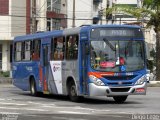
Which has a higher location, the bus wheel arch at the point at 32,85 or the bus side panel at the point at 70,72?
the bus side panel at the point at 70,72

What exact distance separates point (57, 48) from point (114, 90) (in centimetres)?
392

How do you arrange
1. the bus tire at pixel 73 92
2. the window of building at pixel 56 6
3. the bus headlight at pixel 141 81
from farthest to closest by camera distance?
1. the window of building at pixel 56 6
2. the bus tire at pixel 73 92
3. the bus headlight at pixel 141 81

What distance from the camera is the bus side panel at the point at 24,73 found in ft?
86.5

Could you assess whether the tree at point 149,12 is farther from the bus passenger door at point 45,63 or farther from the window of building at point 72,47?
the window of building at point 72,47

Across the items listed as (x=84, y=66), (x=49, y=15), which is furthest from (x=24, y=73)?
(x=49, y=15)

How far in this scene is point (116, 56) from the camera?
2080 cm

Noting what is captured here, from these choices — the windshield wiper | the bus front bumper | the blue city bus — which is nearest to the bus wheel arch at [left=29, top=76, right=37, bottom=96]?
the blue city bus

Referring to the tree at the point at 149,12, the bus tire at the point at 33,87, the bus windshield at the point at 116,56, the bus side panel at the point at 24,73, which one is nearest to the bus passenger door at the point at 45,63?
the bus side panel at the point at 24,73

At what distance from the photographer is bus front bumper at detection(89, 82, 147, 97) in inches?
811

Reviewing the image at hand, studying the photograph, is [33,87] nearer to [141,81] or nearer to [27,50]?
[27,50]

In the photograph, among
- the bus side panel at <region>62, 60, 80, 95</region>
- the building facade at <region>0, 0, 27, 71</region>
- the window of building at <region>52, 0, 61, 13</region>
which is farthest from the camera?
the window of building at <region>52, 0, 61, 13</region>

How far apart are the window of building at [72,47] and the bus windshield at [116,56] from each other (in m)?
1.10

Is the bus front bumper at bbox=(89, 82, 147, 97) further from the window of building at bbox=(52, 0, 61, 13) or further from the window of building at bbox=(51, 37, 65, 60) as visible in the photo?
the window of building at bbox=(52, 0, 61, 13)

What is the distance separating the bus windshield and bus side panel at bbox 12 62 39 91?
5.88 meters
